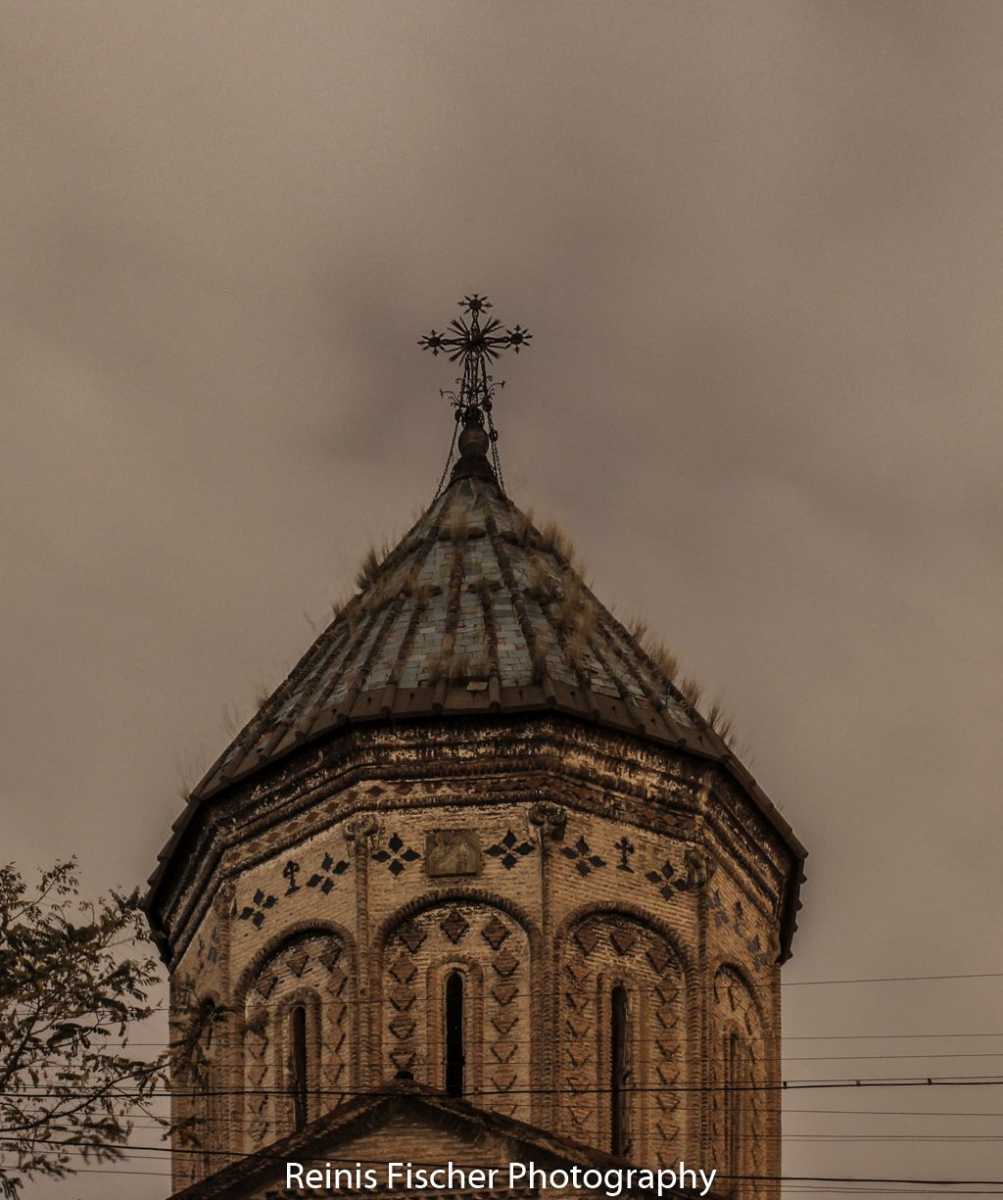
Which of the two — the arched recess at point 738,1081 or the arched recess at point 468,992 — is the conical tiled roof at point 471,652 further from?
the arched recess at point 738,1081

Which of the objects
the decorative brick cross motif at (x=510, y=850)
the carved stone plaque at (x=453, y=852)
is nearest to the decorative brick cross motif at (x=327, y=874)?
the carved stone plaque at (x=453, y=852)

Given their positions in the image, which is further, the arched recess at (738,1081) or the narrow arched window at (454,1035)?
the arched recess at (738,1081)

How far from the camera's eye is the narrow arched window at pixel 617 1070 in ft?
Answer: 108

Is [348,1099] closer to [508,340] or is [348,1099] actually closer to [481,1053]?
[481,1053]

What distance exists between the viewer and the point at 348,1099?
105ft

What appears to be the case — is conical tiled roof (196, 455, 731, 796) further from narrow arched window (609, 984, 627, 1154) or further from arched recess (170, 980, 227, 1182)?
narrow arched window (609, 984, 627, 1154)

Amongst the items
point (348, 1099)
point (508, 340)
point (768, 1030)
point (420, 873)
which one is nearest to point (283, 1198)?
point (348, 1099)

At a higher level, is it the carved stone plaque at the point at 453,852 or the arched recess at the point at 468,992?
the carved stone plaque at the point at 453,852

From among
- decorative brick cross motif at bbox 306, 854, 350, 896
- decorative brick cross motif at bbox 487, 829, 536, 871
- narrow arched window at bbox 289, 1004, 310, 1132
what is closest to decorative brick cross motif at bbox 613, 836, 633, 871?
decorative brick cross motif at bbox 487, 829, 536, 871

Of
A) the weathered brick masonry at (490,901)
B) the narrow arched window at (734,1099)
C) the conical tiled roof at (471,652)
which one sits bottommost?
the narrow arched window at (734,1099)

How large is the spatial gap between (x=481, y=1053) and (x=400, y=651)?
4664 millimetres

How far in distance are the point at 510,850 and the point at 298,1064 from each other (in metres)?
2.74

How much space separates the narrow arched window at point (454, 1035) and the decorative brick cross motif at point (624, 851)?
1.95 m

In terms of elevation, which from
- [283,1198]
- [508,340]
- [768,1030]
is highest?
[508,340]
